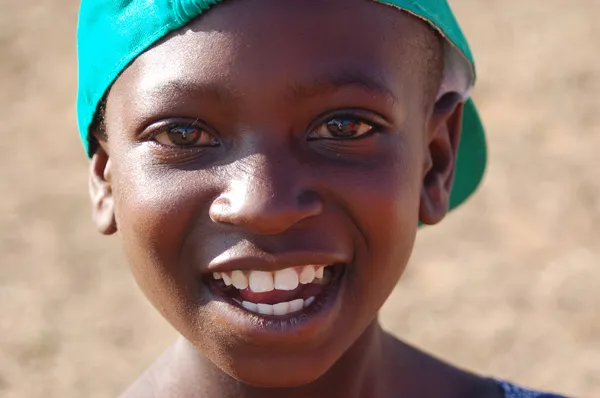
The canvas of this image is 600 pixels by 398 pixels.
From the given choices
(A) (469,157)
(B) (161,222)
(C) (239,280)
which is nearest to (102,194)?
(B) (161,222)

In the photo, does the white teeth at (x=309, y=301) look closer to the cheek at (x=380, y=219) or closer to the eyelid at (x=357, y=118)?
the cheek at (x=380, y=219)

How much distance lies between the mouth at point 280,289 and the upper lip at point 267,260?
1.4 inches

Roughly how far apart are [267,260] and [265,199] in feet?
0.39

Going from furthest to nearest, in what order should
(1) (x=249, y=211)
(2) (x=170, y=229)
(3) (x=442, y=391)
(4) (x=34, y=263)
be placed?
1. (4) (x=34, y=263)
2. (3) (x=442, y=391)
3. (2) (x=170, y=229)
4. (1) (x=249, y=211)

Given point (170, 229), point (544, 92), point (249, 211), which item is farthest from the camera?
point (544, 92)

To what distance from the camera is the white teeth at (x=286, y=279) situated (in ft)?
6.03

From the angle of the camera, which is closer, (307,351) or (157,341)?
(307,351)

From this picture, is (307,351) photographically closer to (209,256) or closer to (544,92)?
(209,256)

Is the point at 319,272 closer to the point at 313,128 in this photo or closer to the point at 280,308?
the point at 280,308

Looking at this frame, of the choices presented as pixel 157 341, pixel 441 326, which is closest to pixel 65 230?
pixel 157 341

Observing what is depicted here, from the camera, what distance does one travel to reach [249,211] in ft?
5.69

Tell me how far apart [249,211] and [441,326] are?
2.65m

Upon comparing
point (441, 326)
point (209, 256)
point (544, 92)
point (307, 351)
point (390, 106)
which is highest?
point (544, 92)

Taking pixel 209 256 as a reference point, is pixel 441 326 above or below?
below
